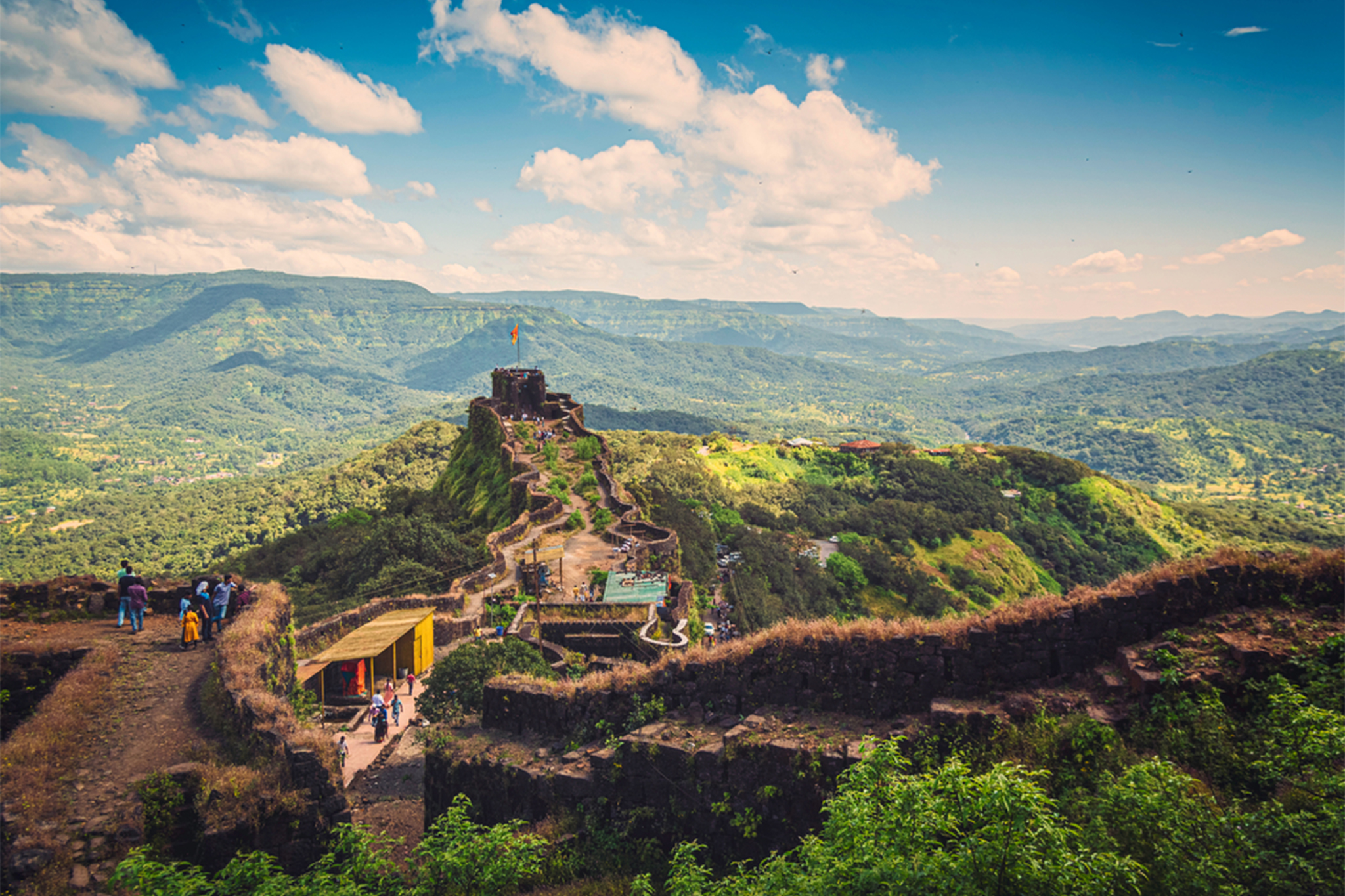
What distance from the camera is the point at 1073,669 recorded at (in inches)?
396

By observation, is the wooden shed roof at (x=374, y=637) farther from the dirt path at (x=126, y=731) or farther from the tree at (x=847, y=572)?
the tree at (x=847, y=572)

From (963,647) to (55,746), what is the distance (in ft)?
44.9

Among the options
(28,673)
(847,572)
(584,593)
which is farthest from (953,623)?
(847,572)

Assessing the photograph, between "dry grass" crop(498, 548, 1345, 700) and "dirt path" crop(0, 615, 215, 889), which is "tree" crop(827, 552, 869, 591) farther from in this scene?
"dirt path" crop(0, 615, 215, 889)

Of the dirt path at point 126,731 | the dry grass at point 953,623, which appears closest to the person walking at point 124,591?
the dirt path at point 126,731

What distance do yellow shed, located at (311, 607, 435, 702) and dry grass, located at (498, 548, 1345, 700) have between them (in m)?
10.9

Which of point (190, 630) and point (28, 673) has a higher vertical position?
point (190, 630)

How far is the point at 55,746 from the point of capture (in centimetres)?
1041

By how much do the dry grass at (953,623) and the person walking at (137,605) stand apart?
10786mm

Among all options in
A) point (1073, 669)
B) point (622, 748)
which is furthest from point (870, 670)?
point (622, 748)

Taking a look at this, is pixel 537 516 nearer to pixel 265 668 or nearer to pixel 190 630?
pixel 190 630

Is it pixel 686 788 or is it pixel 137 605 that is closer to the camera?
pixel 686 788

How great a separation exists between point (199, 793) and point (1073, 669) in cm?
1234

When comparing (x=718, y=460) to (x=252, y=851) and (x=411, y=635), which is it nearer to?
(x=411, y=635)
